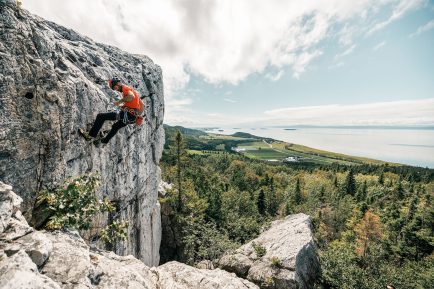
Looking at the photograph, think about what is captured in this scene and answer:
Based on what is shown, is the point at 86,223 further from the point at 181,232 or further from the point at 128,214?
the point at 181,232

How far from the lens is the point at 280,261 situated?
19.5m

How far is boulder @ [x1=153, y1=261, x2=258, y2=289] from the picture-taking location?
10.3m

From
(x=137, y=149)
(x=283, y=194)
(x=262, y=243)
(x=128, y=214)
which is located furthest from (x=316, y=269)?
(x=283, y=194)

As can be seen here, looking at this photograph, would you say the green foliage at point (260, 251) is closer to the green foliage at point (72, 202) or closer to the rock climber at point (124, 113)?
the rock climber at point (124, 113)

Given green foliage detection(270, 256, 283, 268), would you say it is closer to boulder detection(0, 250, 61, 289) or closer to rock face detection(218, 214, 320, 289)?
rock face detection(218, 214, 320, 289)

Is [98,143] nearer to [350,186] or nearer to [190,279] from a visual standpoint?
[190,279]

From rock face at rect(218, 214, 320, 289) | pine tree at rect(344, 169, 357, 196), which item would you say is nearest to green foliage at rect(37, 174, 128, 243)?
rock face at rect(218, 214, 320, 289)

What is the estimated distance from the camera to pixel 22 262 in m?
5.35

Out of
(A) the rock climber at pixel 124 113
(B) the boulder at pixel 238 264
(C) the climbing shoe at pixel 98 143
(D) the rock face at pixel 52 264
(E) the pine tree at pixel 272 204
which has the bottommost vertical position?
(E) the pine tree at pixel 272 204

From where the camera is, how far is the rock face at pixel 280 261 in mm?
18500

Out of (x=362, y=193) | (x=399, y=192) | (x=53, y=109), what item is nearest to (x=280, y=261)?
(x=53, y=109)

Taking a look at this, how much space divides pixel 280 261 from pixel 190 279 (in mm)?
11014

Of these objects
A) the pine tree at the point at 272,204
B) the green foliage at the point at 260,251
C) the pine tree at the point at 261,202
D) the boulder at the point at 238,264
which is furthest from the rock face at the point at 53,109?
the pine tree at the point at 272,204

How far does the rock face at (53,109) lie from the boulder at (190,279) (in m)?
5.69
